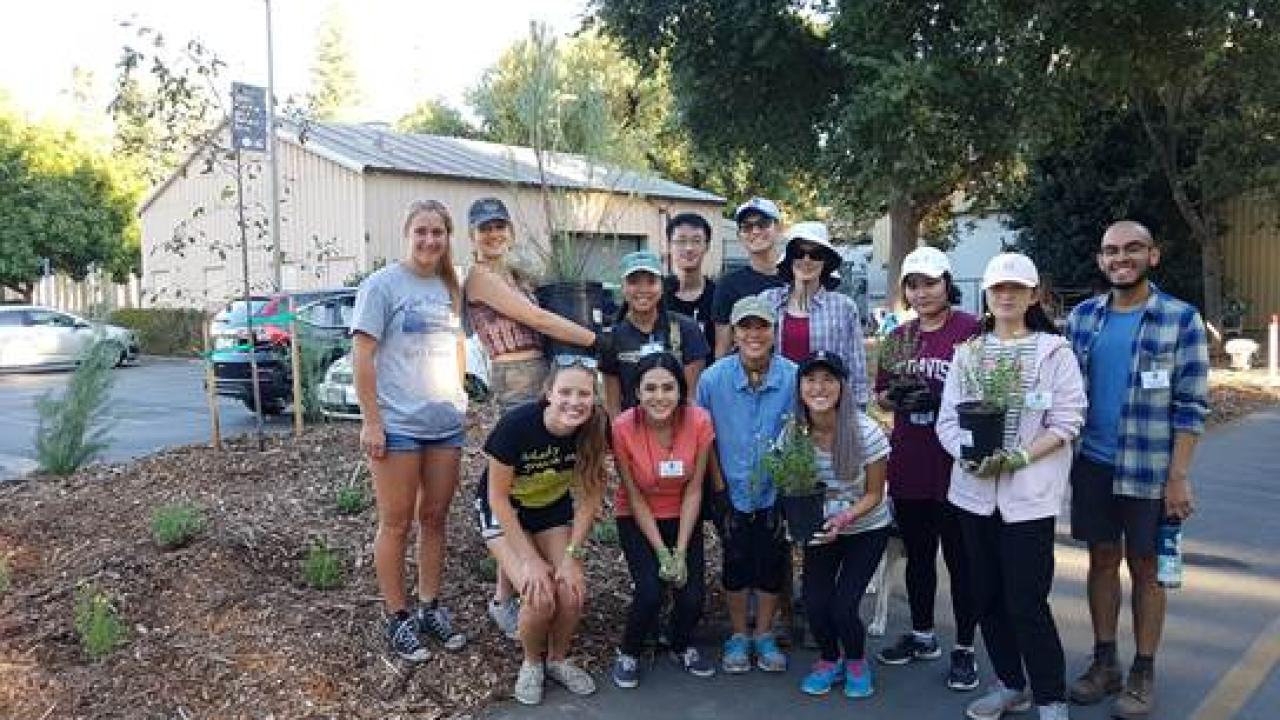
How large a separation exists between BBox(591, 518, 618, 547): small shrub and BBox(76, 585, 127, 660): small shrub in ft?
7.92

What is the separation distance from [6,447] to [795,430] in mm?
11227

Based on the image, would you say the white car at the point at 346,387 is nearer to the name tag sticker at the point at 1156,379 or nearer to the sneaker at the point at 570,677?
the sneaker at the point at 570,677

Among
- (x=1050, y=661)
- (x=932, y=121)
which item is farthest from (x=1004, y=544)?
(x=932, y=121)

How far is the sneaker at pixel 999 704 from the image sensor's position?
4.09 metres

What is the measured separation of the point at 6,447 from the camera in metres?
12.2

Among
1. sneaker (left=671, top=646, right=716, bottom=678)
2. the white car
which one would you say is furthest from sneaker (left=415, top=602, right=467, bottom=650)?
the white car

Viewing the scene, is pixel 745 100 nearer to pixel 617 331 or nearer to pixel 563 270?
pixel 563 270

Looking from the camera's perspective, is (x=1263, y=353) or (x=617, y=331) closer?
(x=617, y=331)

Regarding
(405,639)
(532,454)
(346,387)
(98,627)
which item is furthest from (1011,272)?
(346,387)

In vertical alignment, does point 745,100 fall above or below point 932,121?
above

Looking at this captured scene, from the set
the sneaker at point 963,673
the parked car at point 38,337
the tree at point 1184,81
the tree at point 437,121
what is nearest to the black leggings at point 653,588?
the sneaker at point 963,673

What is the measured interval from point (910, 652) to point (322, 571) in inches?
110

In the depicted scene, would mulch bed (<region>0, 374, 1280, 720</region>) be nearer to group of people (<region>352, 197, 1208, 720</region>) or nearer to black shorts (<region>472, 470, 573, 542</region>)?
group of people (<region>352, 197, 1208, 720</region>)

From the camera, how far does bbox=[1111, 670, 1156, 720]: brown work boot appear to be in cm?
409
